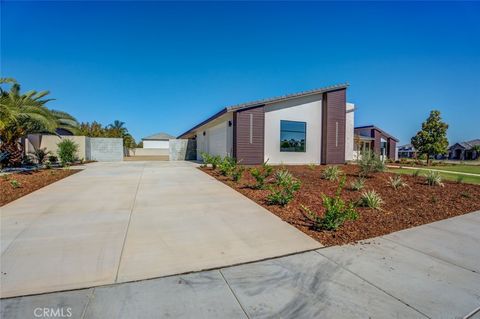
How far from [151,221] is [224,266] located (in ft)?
7.14

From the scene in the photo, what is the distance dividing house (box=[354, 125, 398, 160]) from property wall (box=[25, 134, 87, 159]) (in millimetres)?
27735

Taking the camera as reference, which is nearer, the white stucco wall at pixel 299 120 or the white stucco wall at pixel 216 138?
the white stucco wall at pixel 299 120

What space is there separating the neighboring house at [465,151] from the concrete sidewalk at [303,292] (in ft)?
218

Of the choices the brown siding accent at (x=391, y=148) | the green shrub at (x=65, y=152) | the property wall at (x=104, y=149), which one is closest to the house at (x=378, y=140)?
the brown siding accent at (x=391, y=148)

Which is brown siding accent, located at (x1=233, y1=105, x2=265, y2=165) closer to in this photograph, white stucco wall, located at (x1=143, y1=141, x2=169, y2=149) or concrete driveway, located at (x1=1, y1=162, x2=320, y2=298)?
concrete driveway, located at (x1=1, y1=162, x2=320, y2=298)

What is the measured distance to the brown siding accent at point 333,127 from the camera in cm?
1566

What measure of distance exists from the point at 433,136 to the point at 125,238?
107 feet

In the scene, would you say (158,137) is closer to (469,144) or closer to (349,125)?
(349,125)

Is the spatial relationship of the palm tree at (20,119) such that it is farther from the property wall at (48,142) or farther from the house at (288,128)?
the house at (288,128)

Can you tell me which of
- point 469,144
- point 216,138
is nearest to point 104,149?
point 216,138

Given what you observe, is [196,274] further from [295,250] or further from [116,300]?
[295,250]

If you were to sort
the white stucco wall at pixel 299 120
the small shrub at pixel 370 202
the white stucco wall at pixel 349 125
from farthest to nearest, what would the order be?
the white stucco wall at pixel 349 125 < the white stucco wall at pixel 299 120 < the small shrub at pixel 370 202

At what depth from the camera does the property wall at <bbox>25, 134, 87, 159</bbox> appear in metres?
18.1

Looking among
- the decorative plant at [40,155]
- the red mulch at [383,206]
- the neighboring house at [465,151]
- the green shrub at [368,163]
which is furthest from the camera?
the neighboring house at [465,151]
